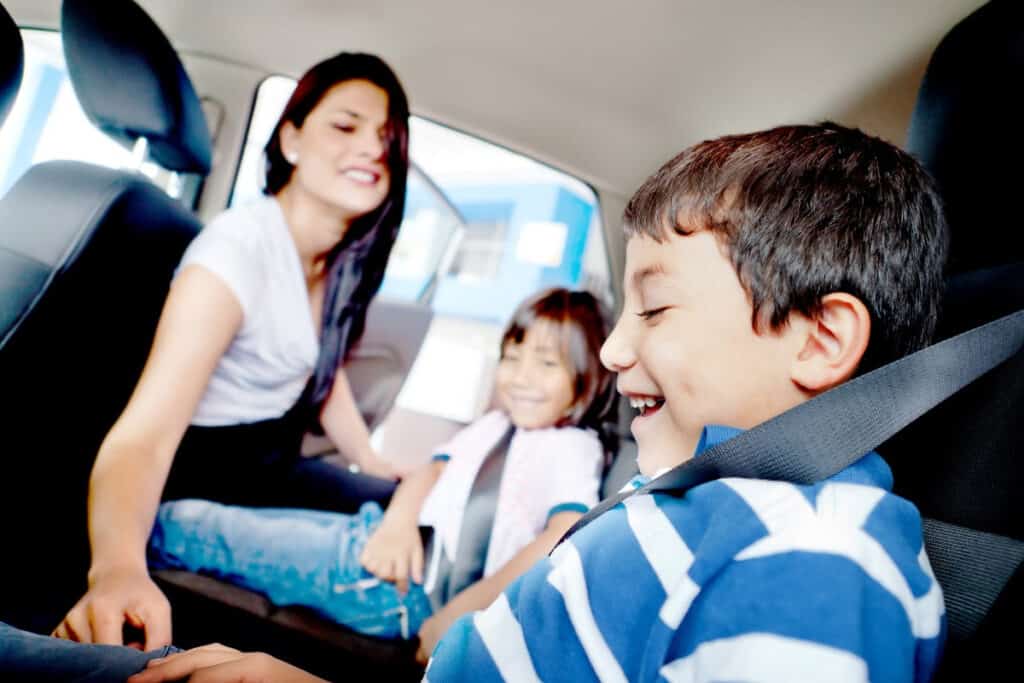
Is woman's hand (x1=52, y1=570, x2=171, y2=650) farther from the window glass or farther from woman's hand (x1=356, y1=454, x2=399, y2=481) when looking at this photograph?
woman's hand (x1=356, y1=454, x2=399, y2=481)

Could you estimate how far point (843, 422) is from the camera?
515 millimetres

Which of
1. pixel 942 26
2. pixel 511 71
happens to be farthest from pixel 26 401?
pixel 942 26

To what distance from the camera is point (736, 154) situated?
637mm

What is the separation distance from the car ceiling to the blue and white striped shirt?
96 centimetres

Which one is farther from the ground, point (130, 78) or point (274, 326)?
point (130, 78)

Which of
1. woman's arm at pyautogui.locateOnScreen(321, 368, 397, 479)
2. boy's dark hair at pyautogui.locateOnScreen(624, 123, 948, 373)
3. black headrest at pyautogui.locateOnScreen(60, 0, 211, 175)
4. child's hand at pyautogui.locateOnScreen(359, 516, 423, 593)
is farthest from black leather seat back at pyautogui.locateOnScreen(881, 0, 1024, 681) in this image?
woman's arm at pyautogui.locateOnScreen(321, 368, 397, 479)

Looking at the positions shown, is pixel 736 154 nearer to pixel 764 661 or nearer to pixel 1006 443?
pixel 1006 443

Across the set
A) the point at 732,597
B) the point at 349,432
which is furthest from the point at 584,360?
the point at 732,597

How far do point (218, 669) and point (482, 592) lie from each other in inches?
21.5

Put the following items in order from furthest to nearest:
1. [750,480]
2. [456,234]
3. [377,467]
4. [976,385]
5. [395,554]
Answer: [456,234], [377,467], [395,554], [976,385], [750,480]

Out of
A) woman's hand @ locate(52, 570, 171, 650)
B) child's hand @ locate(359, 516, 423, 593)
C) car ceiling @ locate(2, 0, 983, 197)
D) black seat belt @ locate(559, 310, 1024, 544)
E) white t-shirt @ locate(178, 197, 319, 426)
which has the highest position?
car ceiling @ locate(2, 0, 983, 197)

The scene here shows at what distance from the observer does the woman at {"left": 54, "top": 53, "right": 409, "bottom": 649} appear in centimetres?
89

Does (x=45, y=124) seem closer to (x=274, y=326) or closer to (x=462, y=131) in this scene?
(x=274, y=326)

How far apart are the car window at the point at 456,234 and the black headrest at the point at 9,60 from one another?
0.67 metres
